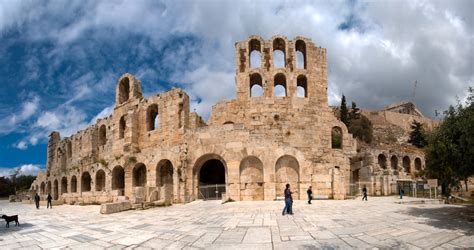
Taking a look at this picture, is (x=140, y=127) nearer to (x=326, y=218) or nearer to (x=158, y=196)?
(x=158, y=196)

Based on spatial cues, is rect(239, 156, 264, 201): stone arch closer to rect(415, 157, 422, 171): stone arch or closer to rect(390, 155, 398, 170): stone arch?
rect(390, 155, 398, 170): stone arch

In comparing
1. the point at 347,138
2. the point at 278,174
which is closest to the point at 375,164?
the point at 347,138

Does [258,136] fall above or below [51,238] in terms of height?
above

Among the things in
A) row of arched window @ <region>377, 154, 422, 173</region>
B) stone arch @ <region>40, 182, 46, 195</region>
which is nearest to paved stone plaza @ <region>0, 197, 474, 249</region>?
row of arched window @ <region>377, 154, 422, 173</region>

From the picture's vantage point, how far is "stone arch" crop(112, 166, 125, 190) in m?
29.4

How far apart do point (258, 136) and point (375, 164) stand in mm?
21433

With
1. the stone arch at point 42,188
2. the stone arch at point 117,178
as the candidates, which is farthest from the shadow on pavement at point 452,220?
the stone arch at point 42,188

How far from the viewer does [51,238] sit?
10.6m

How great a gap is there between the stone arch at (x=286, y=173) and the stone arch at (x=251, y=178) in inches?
47.3

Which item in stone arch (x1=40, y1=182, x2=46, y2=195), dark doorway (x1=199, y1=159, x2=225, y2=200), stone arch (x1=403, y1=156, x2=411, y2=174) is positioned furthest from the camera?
stone arch (x1=403, y1=156, x2=411, y2=174)

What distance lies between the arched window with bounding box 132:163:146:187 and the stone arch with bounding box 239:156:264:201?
9.92 meters

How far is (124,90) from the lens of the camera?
33.9 metres

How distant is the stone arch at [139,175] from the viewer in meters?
27.7

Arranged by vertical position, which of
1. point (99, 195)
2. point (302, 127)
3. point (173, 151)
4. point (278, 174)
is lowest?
point (99, 195)
